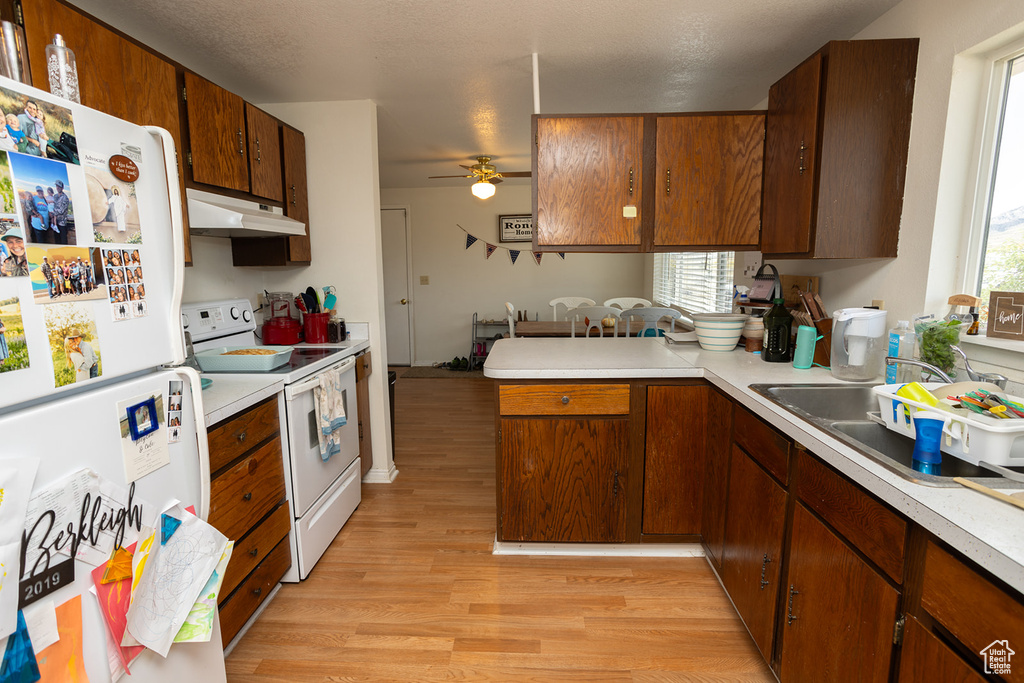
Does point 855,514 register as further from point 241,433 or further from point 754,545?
point 241,433

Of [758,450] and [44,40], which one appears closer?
[44,40]

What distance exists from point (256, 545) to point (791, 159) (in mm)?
2479

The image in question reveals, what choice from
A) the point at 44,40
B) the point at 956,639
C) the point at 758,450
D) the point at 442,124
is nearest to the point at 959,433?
the point at 956,639

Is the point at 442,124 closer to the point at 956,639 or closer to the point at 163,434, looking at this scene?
the point at 163,434

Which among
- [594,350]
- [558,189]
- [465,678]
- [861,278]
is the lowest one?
[465,678]

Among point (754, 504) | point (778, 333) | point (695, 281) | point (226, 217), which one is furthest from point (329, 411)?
point (695, 281)

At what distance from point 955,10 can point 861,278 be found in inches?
35.4

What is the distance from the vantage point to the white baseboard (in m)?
2.21

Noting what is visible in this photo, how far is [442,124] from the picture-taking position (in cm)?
332

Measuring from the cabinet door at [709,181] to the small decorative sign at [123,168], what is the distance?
196 centimetres

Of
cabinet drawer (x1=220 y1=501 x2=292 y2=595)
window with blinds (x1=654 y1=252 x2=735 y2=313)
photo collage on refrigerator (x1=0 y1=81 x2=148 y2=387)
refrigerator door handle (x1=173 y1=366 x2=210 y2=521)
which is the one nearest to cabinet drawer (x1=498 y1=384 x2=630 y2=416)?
cabinet drawer (x1=220 y1=501 x2=292 y2=595)

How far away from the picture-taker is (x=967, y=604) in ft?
2.58

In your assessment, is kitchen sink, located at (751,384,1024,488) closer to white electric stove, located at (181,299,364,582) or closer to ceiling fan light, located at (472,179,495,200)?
white electric stove, located at (181,299,364,582)

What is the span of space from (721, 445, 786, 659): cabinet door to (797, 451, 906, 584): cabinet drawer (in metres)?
0.16
